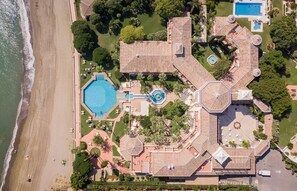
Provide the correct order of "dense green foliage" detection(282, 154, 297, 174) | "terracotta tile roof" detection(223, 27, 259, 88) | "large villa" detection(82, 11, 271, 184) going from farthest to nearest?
1. "dense green foliage" detection(282, 154, 297, 174)
2. "terracotta tile roof" detection(223, 27, 259, 88)
3. "large villa" detection(82, 11, 271, 184)

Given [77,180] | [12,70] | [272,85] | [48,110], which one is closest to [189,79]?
[272,85]

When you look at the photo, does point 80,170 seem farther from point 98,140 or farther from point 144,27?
point 144,27

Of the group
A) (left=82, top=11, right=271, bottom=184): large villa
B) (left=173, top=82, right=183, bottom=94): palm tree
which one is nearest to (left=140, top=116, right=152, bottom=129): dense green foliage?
(left=82, top=11, right=271, bottom=184): large villa

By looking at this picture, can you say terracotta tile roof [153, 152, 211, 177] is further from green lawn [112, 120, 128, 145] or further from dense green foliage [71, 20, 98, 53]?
dense green foliage [71, 20, 98, 53]

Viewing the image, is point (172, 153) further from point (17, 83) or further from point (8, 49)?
point (8, 49)

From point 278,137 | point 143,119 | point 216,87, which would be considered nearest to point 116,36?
point 143,119

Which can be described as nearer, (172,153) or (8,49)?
(172,153)
